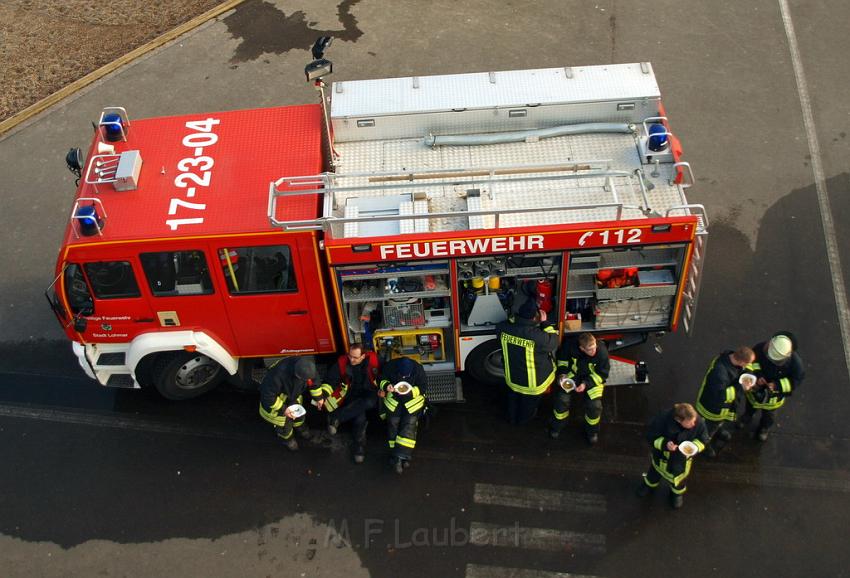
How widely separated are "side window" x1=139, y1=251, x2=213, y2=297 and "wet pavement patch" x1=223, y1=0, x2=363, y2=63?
7.10 metres

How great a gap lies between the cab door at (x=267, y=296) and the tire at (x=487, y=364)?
5.91 ft

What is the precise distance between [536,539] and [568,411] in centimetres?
142

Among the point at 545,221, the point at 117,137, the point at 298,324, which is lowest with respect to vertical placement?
the point at 298,324

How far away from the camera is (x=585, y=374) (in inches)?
326

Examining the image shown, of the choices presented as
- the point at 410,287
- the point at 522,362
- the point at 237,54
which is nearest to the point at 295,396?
the point at 410,287

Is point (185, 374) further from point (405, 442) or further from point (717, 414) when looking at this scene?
A: point (717, 414)

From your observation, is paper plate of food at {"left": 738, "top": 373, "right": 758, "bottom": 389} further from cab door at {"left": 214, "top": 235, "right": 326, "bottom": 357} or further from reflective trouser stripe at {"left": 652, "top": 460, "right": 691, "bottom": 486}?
cab door at {"left": 214, "top": 235, "right": 326, "bottom": 357}

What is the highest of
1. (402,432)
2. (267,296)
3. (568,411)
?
(267,296)

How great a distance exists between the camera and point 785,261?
33.9ft

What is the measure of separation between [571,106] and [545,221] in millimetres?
1589

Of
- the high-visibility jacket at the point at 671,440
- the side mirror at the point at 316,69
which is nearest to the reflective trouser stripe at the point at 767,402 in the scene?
the high-visibility jacket at the point at 671,440

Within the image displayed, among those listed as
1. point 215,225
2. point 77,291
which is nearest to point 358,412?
point 215,225

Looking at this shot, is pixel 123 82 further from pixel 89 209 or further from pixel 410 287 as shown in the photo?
pixel 410 287

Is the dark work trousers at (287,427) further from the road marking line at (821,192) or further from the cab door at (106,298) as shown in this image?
the road marking line at (821,192)
